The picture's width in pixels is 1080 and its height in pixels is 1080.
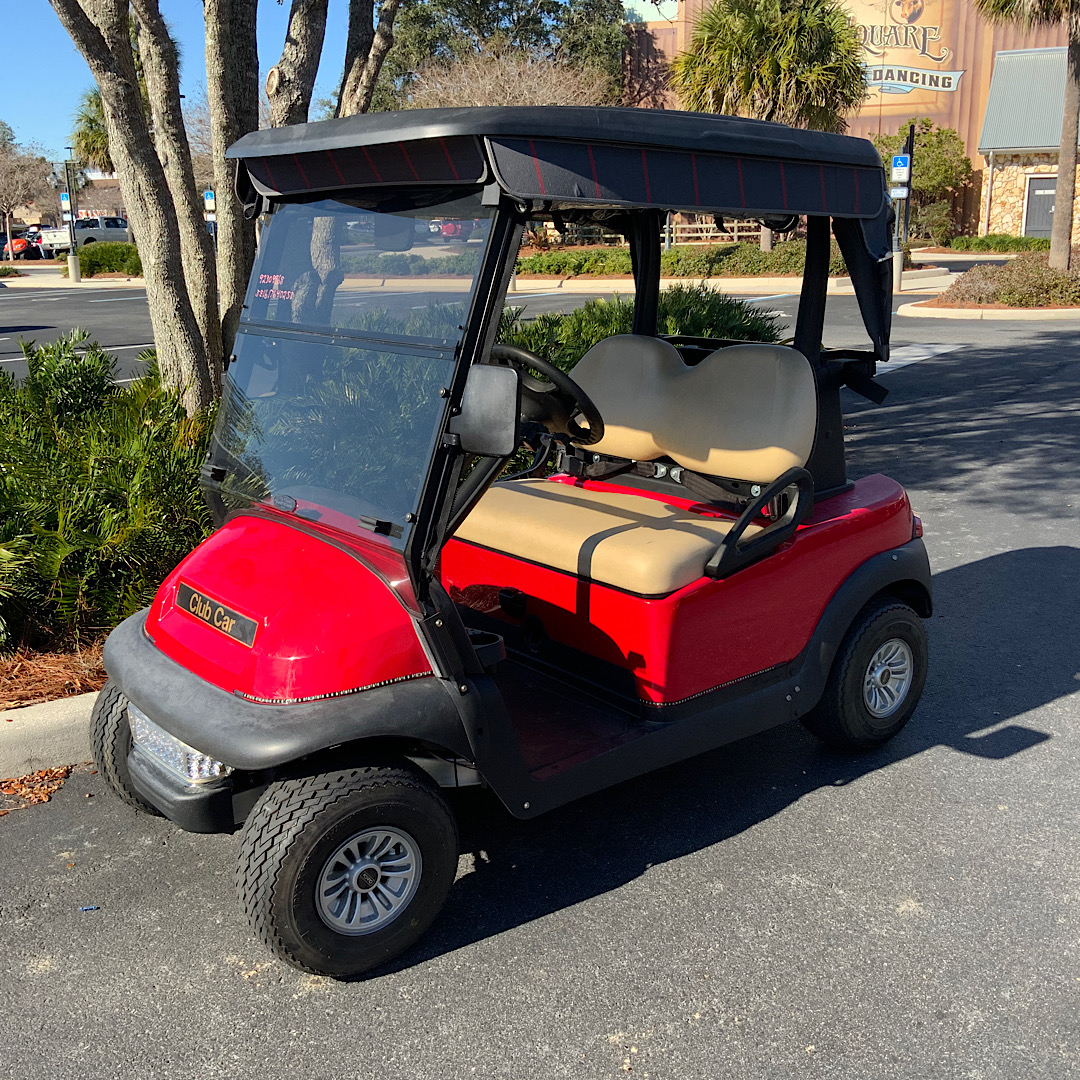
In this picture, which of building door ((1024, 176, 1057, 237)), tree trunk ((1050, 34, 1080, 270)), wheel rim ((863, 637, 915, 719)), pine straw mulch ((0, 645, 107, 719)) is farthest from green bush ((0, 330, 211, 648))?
A: building door ((1024, 176, 1057, 237))

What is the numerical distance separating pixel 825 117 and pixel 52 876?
26039 mm

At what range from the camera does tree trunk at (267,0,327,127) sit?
642cm

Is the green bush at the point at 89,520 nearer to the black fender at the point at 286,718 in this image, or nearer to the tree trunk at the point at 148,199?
the tree trunk at the point at 148,199

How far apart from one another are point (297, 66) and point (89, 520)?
3416 mm

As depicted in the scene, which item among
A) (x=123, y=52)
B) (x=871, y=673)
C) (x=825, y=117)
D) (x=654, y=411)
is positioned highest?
(x=825, y=117)

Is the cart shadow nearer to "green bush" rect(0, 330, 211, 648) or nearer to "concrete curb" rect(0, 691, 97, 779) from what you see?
"concrete curb" rect(0, 691, 97, 779)

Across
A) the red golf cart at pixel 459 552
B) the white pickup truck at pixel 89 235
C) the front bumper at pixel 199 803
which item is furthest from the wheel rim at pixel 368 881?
the white pickup truck at pixel 89 235

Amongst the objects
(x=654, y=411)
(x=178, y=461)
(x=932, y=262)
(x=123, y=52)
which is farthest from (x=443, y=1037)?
(x=932, y=262)

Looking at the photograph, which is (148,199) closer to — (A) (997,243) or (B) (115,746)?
(B) (115,746)

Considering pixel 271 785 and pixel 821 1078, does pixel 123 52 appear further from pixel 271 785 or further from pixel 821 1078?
pixel 821 1078

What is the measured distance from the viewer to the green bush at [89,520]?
420cm

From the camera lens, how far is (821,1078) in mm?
2441

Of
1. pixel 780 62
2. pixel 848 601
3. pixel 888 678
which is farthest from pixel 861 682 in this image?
pixel 780 62

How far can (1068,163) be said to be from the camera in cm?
1989
